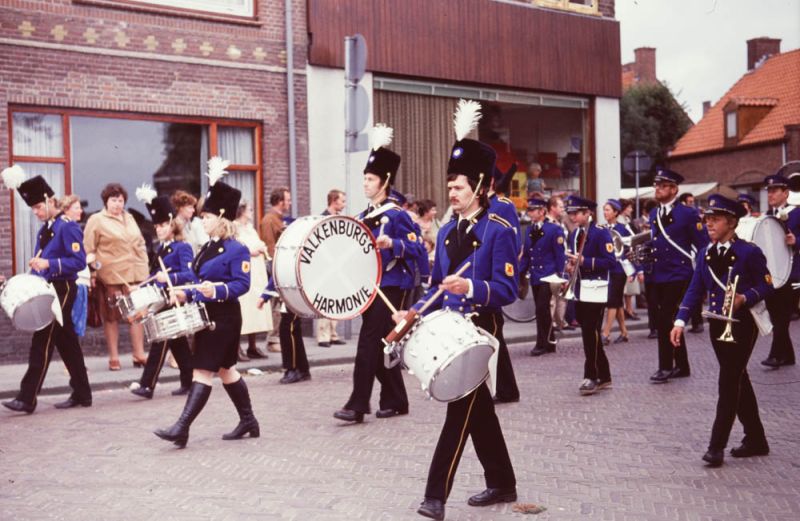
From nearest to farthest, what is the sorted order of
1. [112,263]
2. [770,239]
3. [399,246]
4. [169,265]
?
[399,246] → [770,239] → [169,265] → [112,263]

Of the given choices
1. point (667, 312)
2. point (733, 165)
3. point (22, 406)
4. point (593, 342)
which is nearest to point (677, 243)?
point (667, 312)

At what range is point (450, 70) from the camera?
1834 centimetres

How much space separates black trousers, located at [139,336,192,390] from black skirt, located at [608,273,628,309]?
6.61 m

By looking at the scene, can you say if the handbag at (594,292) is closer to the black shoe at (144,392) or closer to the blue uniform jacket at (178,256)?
the blue uniform jacket at (178,256)

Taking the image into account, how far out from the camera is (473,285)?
18.7ft

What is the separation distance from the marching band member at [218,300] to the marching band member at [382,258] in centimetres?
101

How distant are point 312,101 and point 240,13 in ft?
5.60

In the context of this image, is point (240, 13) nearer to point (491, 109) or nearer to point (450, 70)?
point (450, 70)

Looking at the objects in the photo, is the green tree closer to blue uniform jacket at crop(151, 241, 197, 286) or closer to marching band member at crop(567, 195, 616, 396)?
marching band member at crop(567, 195, 616, 396)

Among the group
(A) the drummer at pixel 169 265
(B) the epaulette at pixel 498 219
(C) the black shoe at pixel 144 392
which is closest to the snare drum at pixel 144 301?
(A) the drummer at pixel 169 265

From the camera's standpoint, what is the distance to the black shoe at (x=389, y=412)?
29.6ft

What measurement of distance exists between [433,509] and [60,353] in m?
5.35

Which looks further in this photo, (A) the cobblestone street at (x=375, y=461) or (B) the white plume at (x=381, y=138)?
(B) the white plume at (x=381, y=138)

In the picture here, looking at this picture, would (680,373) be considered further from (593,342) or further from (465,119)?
(465,119)
